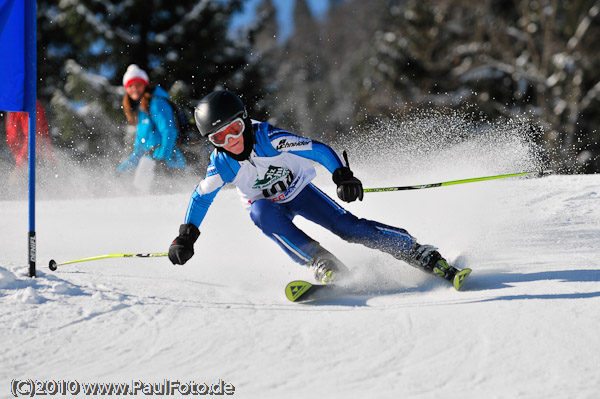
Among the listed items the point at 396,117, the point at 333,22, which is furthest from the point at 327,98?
the point at 396,117

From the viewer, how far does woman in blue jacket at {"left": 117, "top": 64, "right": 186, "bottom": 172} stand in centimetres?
678

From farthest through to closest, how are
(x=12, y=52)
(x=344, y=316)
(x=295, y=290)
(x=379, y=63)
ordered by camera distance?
1. (x=379, y=63)
2. (x=12, y=52)
3. (x=295, y=290)
4. (x=344, y=316)

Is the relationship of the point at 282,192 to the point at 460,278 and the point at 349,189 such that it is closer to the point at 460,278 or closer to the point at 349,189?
the point at 349,189

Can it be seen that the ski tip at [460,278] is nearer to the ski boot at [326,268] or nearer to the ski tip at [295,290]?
the ski boot at [326,268]

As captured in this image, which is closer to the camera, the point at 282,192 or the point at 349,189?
the point at 349,189

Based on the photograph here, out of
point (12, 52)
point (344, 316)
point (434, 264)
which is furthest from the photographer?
point (12, 52)

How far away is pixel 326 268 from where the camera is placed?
11.2 feet

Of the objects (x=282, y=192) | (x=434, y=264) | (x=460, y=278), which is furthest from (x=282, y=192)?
(x=460, y=278)

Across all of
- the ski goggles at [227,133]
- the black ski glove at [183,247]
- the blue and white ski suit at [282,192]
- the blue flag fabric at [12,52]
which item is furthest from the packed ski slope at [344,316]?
the blue flag fabric at [12,52]

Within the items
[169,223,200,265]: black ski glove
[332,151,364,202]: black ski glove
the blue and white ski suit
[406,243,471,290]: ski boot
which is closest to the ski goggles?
the blue and white ski suit

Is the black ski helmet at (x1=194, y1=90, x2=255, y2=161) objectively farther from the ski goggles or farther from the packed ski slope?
the packed ski slope

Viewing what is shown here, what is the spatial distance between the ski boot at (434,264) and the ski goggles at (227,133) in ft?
3.85

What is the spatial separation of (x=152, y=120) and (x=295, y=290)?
14.2ft

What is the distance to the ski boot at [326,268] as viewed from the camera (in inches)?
133
